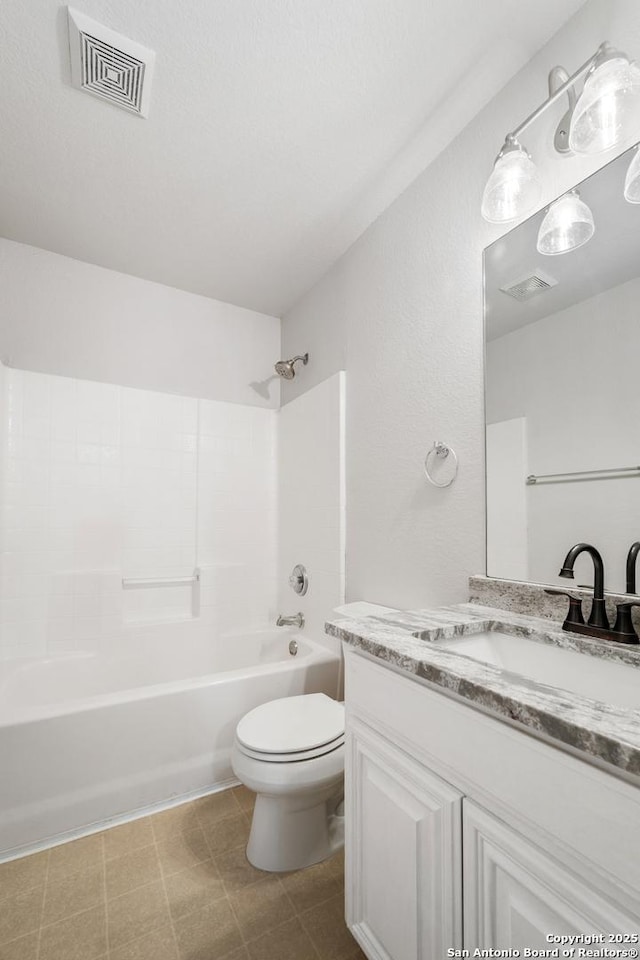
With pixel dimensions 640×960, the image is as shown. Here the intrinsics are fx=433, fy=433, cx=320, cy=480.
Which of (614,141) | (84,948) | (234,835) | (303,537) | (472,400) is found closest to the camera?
(614,141)

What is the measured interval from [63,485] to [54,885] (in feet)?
5.23

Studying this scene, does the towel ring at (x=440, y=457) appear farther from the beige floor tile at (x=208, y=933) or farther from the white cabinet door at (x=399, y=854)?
the beige floor tile at (x=208, y=933)

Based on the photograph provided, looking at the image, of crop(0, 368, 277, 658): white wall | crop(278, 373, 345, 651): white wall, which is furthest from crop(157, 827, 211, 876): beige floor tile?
crop(0, 368, 277, 658): white wall

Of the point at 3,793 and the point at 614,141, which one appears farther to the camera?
the point at 3,793

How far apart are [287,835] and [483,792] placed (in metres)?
1.04

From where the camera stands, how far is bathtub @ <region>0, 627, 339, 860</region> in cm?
151

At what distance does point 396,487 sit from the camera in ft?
5.82

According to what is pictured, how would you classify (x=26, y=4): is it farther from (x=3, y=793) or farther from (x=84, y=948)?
(x=84, y=948)

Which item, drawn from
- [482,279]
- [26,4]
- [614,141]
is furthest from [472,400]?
[26,4]

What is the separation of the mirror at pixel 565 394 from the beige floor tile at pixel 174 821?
1.45 meters

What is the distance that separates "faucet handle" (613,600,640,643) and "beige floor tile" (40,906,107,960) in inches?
59.6

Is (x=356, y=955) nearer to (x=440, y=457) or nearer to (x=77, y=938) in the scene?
(x=77, y=938)

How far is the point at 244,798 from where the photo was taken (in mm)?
1768

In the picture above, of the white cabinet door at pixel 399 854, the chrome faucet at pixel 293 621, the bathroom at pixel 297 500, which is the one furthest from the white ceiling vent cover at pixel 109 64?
the chrome faucet at pixel 293 621
